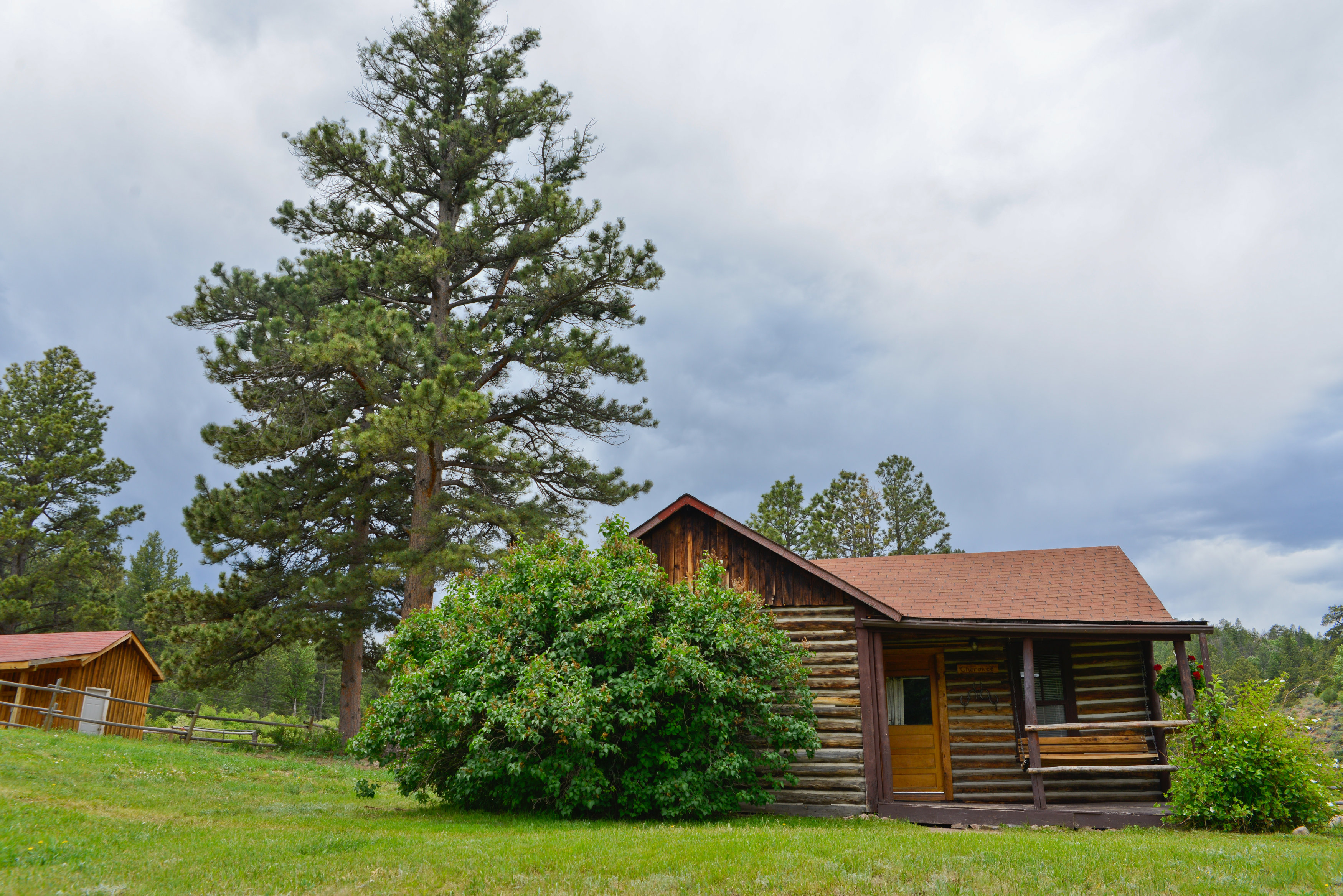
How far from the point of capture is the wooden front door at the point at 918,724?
15.2 m

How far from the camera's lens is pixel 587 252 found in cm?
2589

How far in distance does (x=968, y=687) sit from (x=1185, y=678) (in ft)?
11.3

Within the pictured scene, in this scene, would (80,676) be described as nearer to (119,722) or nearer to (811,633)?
(119,722)

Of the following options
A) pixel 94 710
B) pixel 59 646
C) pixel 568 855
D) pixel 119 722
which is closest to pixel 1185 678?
pixel 568 855

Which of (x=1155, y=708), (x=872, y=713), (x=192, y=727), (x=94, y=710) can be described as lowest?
(x=192, y=727)

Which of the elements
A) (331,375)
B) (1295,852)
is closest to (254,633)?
(331,375)

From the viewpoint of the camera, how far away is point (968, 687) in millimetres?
15500

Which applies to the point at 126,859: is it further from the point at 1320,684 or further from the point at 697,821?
the point at 1320,684

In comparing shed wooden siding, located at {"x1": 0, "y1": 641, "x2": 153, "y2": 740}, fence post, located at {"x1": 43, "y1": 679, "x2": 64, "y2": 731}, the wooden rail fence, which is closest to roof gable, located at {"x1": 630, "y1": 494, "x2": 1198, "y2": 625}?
the wooden rail fence

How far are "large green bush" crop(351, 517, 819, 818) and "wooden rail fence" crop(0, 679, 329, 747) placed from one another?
47.0 feet

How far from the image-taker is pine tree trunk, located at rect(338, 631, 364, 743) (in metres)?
27.1

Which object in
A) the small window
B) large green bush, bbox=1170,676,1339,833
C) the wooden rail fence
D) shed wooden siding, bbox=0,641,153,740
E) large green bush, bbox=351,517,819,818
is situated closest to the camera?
large green bush, bbox=1170,676,1339,833

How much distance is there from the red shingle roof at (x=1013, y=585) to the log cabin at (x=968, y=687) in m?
0.06

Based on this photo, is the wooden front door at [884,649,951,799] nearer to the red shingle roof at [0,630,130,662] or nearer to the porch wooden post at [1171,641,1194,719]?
the porch wooden post at [1171,641,1194,719]
